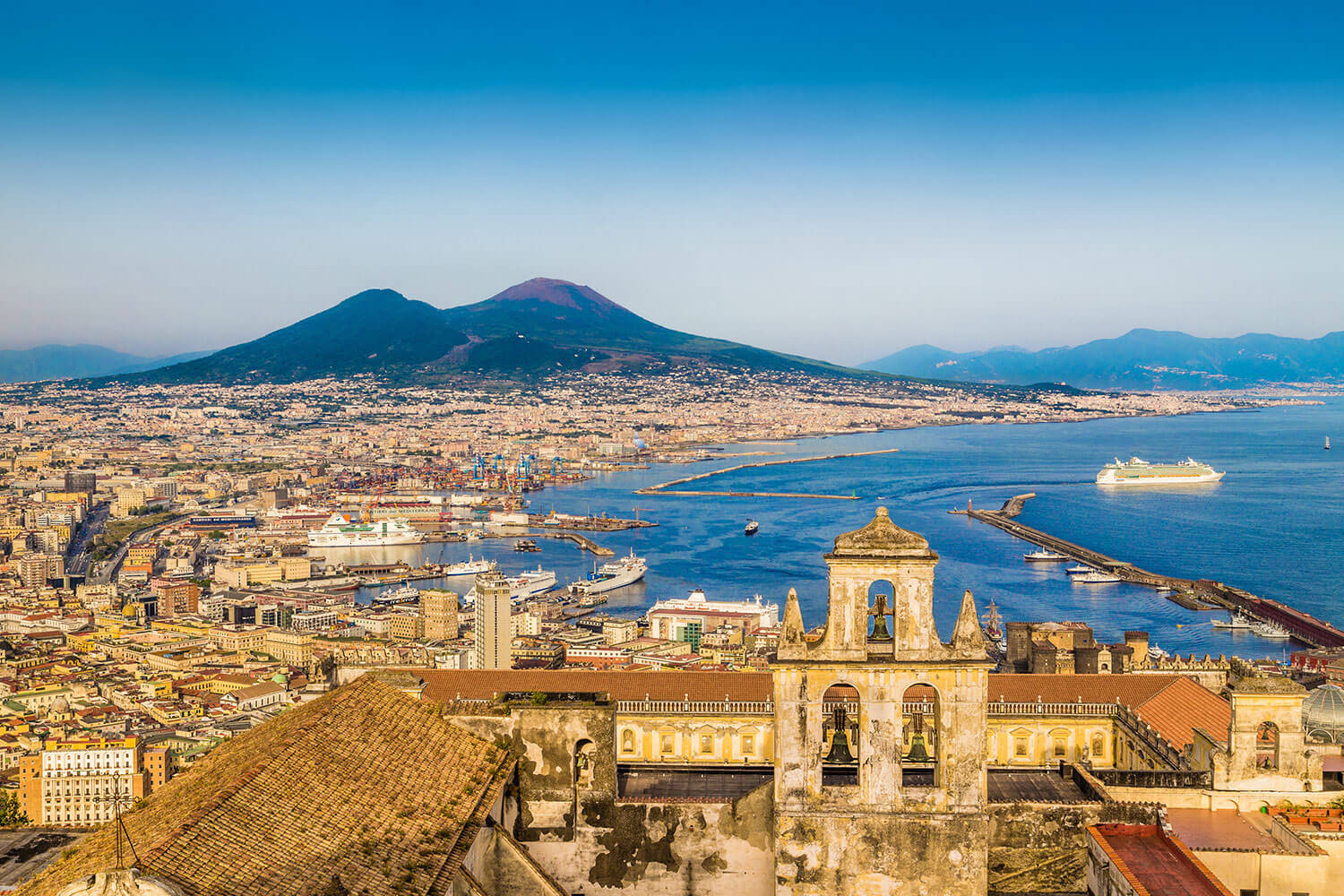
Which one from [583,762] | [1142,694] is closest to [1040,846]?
[583,762]

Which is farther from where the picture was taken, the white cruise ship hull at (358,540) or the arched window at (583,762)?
the white cruise ship hull at (358,540)

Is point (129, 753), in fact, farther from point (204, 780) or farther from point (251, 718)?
point (204, 780)

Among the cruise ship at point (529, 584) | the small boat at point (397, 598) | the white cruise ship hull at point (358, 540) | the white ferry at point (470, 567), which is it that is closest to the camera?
the cruise ship at point (529, 584)

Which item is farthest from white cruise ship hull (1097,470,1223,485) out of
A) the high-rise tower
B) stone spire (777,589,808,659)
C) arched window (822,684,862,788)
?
stone spire (777,589,808,659)

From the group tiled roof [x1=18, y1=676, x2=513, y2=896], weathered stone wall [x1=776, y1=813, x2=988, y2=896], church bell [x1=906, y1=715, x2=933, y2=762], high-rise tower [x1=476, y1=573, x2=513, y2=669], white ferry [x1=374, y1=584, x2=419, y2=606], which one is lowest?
white ferry [x1=374, y1=584, x2=419, y2=606]

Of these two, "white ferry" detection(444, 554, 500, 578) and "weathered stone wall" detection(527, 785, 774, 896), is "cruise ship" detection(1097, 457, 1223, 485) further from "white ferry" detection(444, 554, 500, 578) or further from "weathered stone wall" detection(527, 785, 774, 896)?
"weathered stone wall" detection(527, 785, 774, 896)

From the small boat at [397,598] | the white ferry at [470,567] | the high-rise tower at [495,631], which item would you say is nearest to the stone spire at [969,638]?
the high-rise tower at [495,631]

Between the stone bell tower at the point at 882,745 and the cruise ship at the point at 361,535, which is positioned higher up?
the stone bell tower at the point at 882,745

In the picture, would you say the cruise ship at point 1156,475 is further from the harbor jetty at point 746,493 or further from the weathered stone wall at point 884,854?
the weathered stone wall at point 884,854
